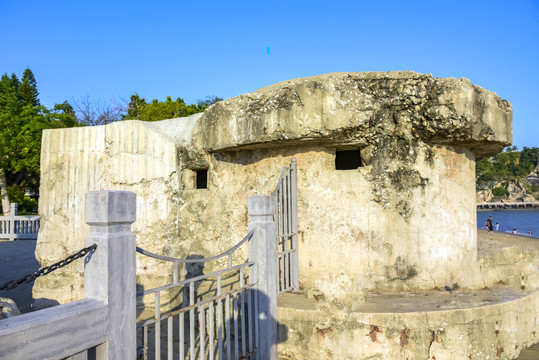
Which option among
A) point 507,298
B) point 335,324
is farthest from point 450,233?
point 335,324

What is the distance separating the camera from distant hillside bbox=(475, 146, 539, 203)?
7388 centimetres

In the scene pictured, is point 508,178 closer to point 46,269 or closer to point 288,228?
point 288,228

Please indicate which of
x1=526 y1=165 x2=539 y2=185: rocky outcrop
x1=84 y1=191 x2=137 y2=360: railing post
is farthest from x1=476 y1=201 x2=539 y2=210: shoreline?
x1=84 y1=191 x2=137 y2=360: railing post

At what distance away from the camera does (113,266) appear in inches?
94.6

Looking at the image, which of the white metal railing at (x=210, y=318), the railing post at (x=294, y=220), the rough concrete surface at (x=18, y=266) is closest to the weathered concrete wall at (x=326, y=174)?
the railing post at (x=294, y=220)

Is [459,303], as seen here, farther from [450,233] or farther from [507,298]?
[450,233]

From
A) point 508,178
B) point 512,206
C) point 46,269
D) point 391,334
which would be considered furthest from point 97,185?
point 508,178

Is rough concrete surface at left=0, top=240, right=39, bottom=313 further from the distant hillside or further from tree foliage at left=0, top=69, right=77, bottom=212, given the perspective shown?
the distant hillside

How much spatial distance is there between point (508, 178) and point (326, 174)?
8156cm

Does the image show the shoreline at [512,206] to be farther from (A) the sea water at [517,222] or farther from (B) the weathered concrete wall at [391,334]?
(B) the weathered concrete wall at [391,334]

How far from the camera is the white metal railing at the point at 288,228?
5.50 m

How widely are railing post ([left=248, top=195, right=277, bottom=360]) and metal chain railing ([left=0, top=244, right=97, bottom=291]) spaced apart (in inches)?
82.1

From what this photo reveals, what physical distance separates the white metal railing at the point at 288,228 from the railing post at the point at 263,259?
1033 millimetres

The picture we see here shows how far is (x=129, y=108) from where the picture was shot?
23172mm
